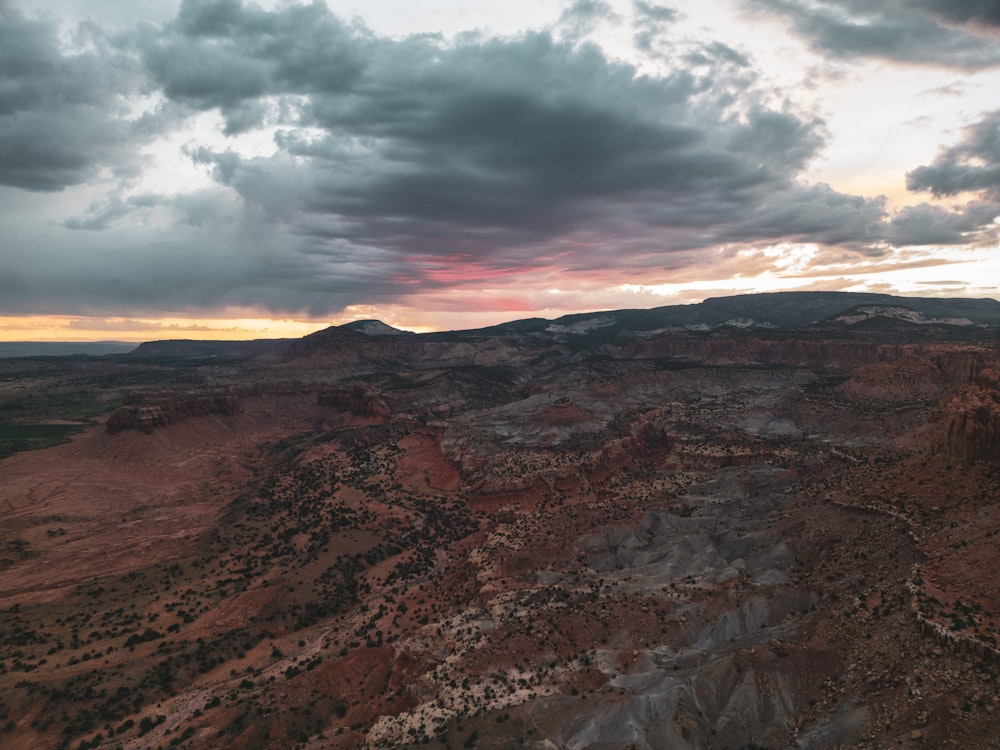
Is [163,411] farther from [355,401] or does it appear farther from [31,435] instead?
[355,401]

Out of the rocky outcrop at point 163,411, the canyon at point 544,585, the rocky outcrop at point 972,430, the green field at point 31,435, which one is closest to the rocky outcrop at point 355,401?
the rocky outcrop at point 163,411

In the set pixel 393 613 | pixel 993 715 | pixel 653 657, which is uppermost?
pixel 993 715

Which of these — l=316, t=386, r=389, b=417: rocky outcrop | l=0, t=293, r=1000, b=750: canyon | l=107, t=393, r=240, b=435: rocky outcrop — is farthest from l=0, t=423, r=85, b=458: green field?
l=316, t=386, r=389, b=417: rocky outcrop

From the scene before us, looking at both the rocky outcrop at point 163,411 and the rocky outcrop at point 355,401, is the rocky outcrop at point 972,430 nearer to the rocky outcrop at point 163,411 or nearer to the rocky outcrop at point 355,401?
the rocky outcrop at point 355,401

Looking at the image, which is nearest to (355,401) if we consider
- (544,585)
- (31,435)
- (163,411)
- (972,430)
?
(163,411)

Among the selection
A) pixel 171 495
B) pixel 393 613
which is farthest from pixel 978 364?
pixel 171 495

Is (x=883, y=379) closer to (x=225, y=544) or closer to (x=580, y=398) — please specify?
(x=580, y=398)
